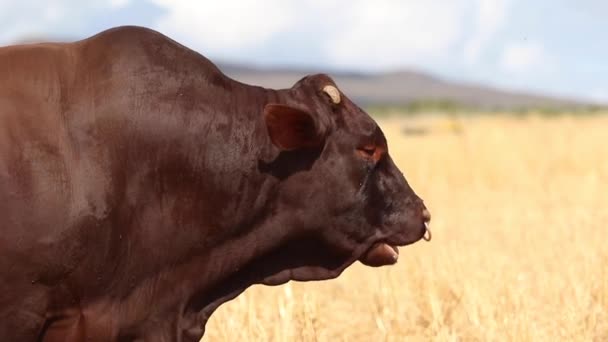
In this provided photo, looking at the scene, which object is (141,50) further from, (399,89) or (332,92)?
(399,89)

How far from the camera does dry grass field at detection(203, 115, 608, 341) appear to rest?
810 centimetres

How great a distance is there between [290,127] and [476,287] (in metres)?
4.30

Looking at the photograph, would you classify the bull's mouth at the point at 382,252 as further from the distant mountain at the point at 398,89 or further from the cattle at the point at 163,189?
the distant mountain at the point at 398,89

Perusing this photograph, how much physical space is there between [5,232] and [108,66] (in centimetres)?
84

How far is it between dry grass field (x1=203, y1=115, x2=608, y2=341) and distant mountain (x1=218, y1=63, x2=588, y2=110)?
128 m

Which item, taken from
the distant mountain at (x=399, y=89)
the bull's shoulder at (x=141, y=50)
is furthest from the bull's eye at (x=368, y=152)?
the distant mountain at (x=399, y=89)

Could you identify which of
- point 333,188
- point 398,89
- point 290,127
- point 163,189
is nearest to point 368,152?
point 333,188

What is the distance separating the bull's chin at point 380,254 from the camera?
19.4 feet

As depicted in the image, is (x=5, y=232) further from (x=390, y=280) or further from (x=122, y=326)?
(x=390, y=280)

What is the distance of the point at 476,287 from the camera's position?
9406 millimetres

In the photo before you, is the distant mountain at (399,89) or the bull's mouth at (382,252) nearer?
the bull's mouth at (382,252)

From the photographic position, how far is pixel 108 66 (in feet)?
17.2

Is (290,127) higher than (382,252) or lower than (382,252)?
higher

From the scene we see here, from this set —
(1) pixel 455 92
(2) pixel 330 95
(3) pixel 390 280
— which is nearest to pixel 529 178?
(3) pixel 390 280
